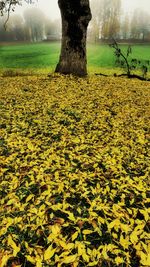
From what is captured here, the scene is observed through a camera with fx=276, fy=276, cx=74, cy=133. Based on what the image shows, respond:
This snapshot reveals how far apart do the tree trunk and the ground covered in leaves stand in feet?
12.6

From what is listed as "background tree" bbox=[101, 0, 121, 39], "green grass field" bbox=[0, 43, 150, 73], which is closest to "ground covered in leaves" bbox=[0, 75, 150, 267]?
"green grass field" bbox=[0, 43, 150, 73]

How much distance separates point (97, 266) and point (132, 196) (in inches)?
69.3

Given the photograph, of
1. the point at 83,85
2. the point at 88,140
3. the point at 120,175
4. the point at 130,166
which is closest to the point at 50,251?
the point at 120,175

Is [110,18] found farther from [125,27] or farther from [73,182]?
[73,182]

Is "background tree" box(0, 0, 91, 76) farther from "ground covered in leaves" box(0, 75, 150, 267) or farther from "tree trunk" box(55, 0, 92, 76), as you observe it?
"ground covered in leaves" box(0, 75, 150, 267)

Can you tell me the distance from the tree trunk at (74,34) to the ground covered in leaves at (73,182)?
3836 mm

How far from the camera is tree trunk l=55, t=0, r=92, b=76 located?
505 inches

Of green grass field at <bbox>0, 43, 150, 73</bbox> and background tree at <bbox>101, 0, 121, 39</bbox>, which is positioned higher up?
background tree at <bbox>101, 0, 121, 39</bbox>

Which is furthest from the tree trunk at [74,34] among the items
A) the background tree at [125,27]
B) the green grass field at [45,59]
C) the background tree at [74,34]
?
the background tree at [125,27]

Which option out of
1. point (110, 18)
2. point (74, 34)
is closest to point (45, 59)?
point (74, 34)

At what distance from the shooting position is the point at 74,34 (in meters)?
13.2

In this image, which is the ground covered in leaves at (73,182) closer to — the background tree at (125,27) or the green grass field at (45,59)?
the green grass field at (45,59)

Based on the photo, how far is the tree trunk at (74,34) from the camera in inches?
505

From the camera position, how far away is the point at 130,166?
20.1 ft
